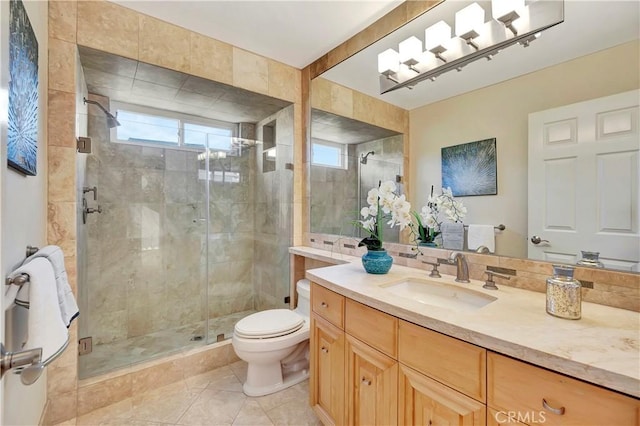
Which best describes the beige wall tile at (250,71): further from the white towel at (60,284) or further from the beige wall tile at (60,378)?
the beige wall tile at (60,378)

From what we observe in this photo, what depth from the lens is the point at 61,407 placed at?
1.51 metres

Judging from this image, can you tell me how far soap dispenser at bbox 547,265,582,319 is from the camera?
852mm

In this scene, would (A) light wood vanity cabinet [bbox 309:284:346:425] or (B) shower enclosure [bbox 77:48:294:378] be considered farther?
(B) shower enclosure [bbox 77:48:294:378]

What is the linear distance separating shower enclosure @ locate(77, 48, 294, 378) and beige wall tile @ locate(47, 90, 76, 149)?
47 centimetres

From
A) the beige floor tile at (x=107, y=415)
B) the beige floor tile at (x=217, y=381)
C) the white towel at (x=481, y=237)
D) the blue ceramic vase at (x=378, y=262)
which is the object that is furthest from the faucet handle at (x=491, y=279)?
the beige floor tile at (x=107, y=415)

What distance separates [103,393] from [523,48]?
2.93 m

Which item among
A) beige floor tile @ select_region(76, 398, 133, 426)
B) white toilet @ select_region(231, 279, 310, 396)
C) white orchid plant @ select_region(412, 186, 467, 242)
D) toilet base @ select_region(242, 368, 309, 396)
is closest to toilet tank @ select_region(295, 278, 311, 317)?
white toilet @ select_region(231, 279, 310, 396)

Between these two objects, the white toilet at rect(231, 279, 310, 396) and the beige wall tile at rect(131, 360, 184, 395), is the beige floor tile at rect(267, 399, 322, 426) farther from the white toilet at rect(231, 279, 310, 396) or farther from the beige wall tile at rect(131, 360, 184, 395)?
the beige wall tile at rect(131, 360, 184, 395)

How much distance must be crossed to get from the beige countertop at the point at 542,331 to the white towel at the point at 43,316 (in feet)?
3.37

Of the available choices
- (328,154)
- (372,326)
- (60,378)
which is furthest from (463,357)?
(60,378)

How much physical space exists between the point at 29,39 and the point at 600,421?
2.20 meters

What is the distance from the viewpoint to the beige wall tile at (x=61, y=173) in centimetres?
149

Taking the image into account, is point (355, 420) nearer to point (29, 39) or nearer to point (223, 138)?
point (29, 39)

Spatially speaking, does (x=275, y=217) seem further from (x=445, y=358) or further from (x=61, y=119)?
(x=445, y=358)
